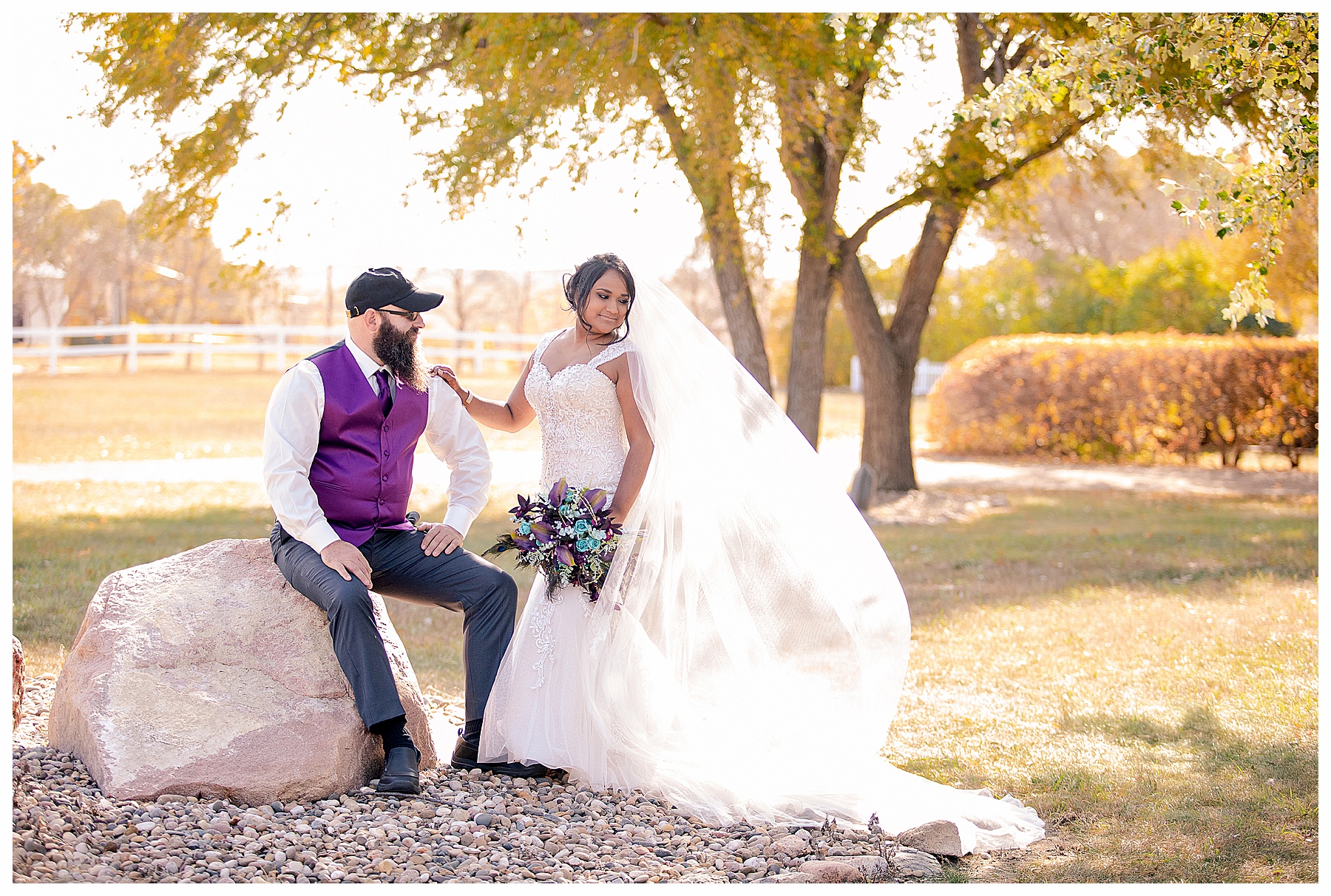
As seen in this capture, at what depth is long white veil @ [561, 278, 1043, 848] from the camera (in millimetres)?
4223

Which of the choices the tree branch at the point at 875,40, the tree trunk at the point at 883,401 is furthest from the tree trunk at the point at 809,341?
the tree branch at the point at 875,40

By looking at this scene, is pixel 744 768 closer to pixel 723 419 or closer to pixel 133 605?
pixel 723 419

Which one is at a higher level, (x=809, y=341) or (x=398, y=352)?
(x=809, y=341)

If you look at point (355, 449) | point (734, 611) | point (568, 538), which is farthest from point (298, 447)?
point (734, 611)

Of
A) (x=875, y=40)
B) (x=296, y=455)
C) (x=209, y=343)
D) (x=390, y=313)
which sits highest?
(x=875, y=40)

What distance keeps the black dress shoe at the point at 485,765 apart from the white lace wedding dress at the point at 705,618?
4 cm

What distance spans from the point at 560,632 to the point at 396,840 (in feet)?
3.44

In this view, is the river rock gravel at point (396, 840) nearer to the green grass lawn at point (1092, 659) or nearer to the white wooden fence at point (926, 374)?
the green grass lawn at point (1092, 659)

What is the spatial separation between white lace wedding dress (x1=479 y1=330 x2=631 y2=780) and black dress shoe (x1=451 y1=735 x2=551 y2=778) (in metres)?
0.03

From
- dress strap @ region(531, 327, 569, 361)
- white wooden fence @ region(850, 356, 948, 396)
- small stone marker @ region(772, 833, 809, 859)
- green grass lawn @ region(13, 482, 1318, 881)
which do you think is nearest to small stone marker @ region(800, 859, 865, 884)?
small stone marker @ region(772, 833, 809, 859)

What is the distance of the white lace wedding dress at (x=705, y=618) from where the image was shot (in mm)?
4199

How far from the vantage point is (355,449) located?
424cm

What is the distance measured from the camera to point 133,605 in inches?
160

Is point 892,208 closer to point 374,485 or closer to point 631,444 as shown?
point 631,444
